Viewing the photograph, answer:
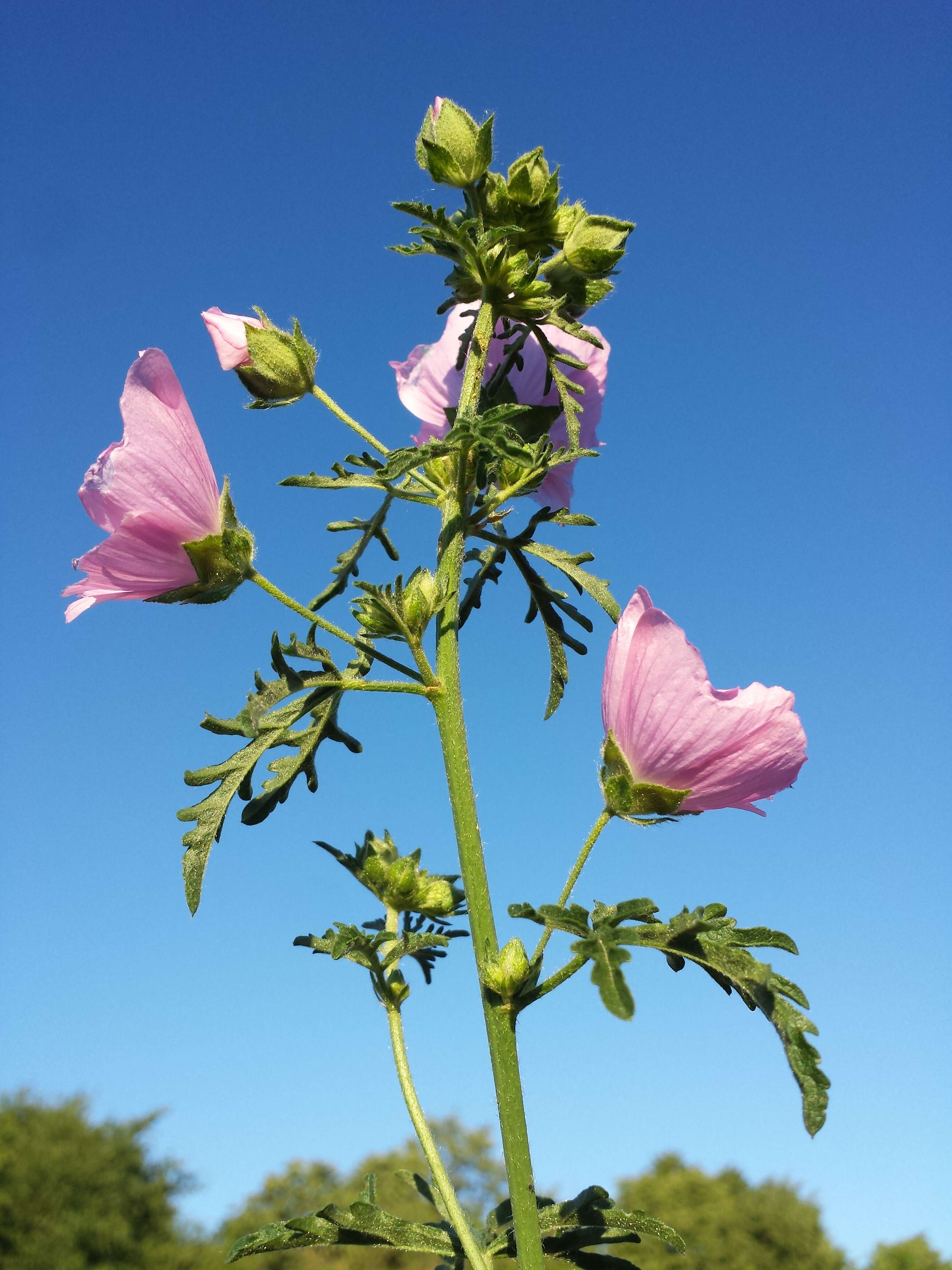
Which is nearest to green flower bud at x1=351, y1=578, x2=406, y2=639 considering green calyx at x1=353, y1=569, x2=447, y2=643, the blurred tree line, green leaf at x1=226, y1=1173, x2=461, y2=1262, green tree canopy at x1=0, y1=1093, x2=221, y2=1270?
green calyx at x1=353, y1=569, x2=447, y2=643

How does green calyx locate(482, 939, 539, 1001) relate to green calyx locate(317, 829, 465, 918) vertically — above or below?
below

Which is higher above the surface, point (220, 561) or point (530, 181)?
point (530, 181)

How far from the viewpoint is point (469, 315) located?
6.87 feet

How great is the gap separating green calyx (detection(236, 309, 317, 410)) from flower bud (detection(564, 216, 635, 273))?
1.78 feet

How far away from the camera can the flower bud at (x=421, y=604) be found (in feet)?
6.03

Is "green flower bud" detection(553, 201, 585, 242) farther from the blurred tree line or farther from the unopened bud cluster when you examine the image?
the blurred tree line

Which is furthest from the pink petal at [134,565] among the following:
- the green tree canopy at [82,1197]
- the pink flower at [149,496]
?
the green tree canopy at [82,1197]

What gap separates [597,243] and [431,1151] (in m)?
1.73

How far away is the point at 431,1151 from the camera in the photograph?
6.22 ft

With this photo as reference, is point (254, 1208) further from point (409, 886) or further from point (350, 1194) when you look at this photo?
point (409, 886)

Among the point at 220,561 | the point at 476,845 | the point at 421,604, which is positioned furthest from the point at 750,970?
the point at 220,561

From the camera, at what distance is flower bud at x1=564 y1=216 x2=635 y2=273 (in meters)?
1.91

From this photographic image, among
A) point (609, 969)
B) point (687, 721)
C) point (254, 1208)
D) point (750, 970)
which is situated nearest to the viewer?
point (609, 969)

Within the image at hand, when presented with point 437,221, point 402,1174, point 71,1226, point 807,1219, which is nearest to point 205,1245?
point 71,1226
